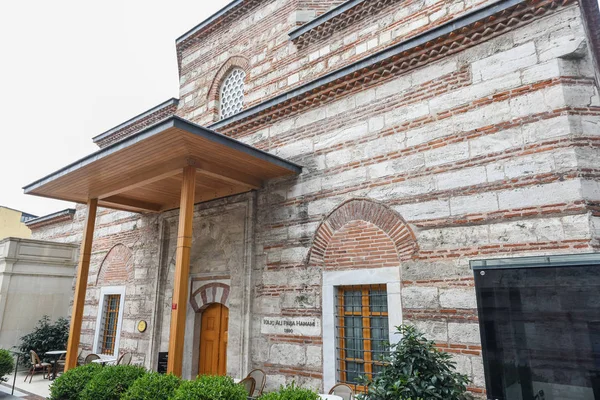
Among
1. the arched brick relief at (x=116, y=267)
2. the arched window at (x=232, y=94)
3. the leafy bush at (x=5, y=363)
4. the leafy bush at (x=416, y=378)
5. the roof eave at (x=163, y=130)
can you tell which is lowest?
the leafy bush at (x=5, y=363)

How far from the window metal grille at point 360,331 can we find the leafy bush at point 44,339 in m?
8.71

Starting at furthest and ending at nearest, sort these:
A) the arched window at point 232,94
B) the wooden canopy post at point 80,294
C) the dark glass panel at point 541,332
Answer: the arched window at point 232,94
the wooden canopy post at point 80,294
the dark glass panel at point 541,332

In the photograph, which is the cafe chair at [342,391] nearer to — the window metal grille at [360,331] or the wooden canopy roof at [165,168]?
the window metal grille at [360,331]

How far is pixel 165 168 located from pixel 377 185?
3409 mm

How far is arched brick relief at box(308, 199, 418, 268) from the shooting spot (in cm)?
517

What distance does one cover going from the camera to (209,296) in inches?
297

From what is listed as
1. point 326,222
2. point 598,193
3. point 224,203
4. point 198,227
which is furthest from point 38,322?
point 598,193

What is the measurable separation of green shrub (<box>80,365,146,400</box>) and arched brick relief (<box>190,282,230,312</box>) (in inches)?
75.0

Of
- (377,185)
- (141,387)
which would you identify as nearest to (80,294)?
(141,387)

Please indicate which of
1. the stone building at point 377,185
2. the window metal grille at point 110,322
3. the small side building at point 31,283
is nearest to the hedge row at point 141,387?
the stone building at point 377,185

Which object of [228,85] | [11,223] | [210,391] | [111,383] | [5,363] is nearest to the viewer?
[210,391]

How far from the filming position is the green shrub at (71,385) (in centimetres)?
562

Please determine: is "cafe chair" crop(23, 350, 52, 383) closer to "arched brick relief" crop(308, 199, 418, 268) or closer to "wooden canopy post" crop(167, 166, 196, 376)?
"wooden canopy post" crop(167, 166, 196, 376)

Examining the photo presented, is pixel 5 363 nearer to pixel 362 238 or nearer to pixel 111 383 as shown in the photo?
pixel 111 383
